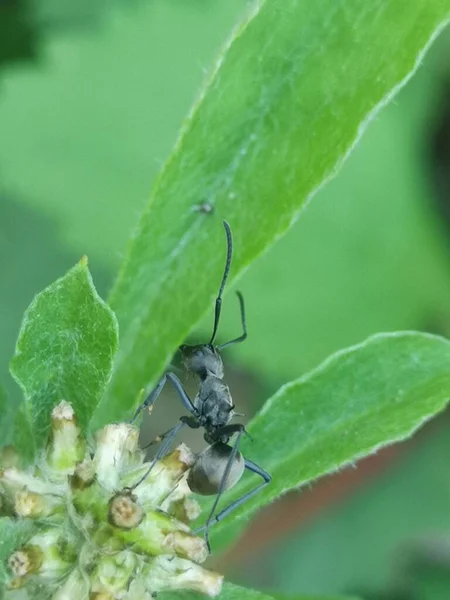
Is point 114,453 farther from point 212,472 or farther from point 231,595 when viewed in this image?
point 231,595

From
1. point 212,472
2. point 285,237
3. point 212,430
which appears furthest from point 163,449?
point 285,237

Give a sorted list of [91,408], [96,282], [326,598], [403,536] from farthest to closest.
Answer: [403,536], [96,282], [326,598], [91,408]

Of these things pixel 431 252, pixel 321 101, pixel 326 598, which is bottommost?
pixel 431 252

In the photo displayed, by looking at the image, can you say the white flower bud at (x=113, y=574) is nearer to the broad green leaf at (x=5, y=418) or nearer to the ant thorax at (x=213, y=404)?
the broad green leaf at (x=5, y=418)

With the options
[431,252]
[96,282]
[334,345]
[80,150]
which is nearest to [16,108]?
[80,150]

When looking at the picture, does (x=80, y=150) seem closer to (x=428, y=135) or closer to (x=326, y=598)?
(x=428, y=135)

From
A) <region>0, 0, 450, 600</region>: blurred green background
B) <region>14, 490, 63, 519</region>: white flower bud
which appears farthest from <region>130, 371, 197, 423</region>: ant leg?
<region>0, 0, 450, 600</region>: blurred green background

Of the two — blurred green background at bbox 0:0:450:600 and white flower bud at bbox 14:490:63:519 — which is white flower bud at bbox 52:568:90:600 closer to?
white flower bud at bbox 14:490:63:519
